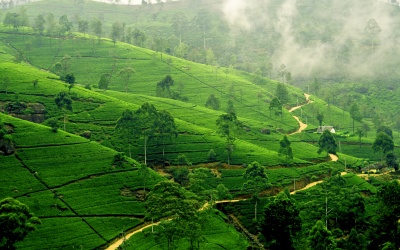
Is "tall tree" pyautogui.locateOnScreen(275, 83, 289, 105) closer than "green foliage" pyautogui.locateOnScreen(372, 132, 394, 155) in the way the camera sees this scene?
No

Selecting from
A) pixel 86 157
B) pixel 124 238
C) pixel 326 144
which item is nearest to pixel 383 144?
pixel 326 144

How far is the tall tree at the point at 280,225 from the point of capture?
2702 inches

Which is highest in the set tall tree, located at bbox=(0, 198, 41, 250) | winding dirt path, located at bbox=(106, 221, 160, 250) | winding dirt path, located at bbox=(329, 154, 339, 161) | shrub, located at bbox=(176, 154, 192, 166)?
tall tree, located at bbox=(0, 198, 41, 250)

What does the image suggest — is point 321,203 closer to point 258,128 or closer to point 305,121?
point 258,128

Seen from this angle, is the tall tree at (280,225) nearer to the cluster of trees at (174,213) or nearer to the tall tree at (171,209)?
the cluster of trees at (174,213)

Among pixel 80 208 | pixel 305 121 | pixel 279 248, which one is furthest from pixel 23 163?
pixel 305 121

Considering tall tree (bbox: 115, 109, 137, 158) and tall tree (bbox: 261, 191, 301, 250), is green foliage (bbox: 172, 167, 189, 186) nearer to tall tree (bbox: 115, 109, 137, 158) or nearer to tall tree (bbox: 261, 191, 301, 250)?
tall tree (bbox: 115, 109, 137, 158)

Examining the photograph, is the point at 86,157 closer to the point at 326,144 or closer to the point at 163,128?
the point at 163,128

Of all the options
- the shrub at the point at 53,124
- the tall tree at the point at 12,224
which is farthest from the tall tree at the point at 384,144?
the tall tree at the point at 12,224

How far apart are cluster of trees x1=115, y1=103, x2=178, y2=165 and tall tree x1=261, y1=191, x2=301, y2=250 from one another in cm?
4082

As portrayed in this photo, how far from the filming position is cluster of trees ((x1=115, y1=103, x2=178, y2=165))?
343 feet

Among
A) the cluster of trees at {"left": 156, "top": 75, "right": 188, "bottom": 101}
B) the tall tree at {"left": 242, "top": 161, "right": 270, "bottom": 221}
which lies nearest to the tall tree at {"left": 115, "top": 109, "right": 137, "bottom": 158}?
the tall tree at {"left": 242, "top": 161, "right": 270, "bottom": 221}

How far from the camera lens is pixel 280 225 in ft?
225

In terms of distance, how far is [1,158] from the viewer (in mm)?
86688
